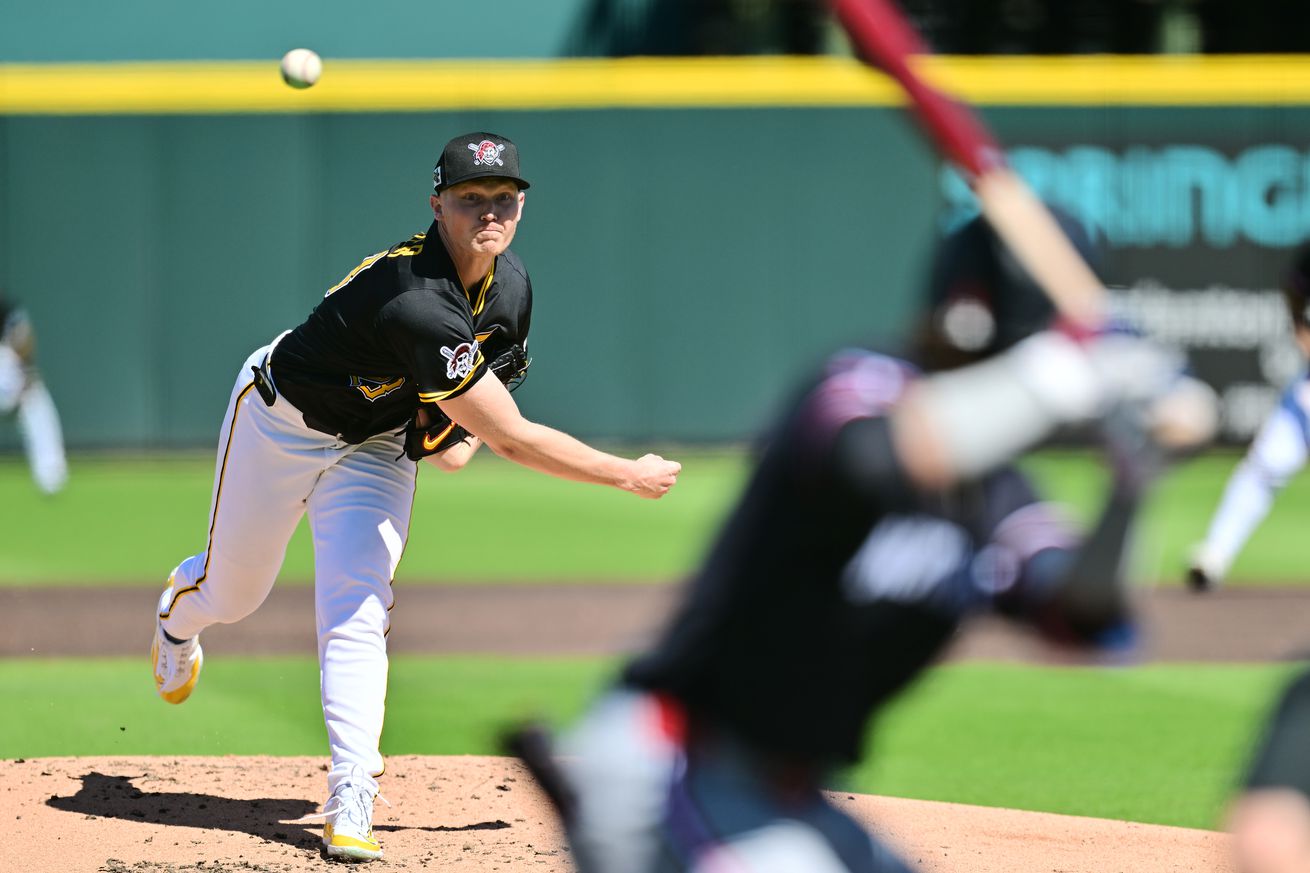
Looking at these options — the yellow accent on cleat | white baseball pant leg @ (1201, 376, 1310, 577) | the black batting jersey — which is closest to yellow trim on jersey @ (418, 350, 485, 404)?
the black batting jersey

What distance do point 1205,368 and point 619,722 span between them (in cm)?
1462

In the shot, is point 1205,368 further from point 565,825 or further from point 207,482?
point 565,825

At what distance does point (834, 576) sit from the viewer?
2.39 metres

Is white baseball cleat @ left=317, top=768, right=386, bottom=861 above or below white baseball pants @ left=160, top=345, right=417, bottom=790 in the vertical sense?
below

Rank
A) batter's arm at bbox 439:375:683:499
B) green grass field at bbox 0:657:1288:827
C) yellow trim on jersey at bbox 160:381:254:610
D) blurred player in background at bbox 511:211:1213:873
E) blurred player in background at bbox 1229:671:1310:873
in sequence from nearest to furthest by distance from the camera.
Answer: blurred player in background at bbox 1229:671:1310:873 → blurred player in background at bbox 511:211:1213:873 → batter's arm at bbox 439:375:683:499 → yellow trim on jersey at bbox 160:381:254:610 → green grass field at bbox 0:657:1288:827

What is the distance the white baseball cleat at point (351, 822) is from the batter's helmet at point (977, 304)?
112 inches

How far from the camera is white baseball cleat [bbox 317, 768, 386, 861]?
475cm

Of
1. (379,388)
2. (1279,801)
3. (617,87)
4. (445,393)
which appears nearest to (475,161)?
(445,393)

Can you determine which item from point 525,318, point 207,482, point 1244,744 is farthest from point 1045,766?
point 207,482

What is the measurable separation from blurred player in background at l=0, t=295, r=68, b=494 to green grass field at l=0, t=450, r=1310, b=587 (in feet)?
0.76

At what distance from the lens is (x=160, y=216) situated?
16.4 metres

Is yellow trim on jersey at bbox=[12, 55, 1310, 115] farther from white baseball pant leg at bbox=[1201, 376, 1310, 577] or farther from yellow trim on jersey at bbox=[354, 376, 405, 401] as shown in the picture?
yellow trim on jersey at bbox=[354, 376, 405, 401]

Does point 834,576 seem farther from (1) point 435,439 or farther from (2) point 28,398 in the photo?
(2) point 28,398

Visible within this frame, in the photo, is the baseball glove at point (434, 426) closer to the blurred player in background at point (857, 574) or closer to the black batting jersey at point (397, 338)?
the black batting jersey at point (397, 338)
